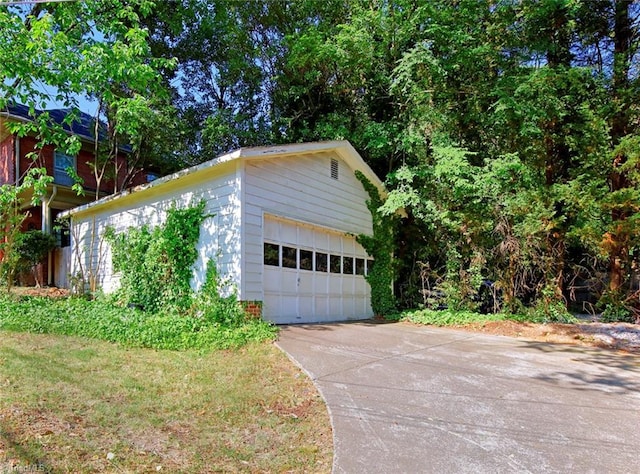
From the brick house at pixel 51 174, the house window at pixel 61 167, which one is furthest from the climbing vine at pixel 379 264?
the house window at pixel 61 167

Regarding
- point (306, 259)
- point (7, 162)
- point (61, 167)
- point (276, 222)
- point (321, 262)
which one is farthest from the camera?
point (61, 167)

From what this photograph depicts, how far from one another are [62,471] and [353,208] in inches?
388

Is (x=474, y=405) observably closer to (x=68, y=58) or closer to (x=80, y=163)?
(x=68, y=58)

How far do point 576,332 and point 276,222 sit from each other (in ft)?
23.0

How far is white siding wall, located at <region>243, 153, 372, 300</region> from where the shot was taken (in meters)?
8.42

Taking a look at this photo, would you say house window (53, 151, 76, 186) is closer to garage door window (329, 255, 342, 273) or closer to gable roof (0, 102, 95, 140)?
gable roof (0, 102, 95, 140)

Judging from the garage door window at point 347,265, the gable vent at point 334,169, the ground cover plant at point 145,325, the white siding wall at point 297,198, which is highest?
the gable vent at point 334,169

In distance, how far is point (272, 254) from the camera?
919 centimetres

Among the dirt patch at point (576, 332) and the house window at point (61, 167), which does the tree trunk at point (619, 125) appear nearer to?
the dirt patch at point (576, 332)

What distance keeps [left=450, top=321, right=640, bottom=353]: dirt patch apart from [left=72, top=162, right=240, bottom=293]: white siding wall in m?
6.38

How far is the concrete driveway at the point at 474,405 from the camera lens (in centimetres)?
340

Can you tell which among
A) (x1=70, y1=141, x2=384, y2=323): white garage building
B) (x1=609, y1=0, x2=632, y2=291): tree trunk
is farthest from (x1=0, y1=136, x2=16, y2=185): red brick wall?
(x1=609, y1=0, x2=632, y2=291): tree trunk

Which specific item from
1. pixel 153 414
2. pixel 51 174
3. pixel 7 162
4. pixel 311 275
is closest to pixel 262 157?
pixel 311 275

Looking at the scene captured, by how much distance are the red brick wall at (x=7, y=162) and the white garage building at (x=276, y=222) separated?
5.82 metres
